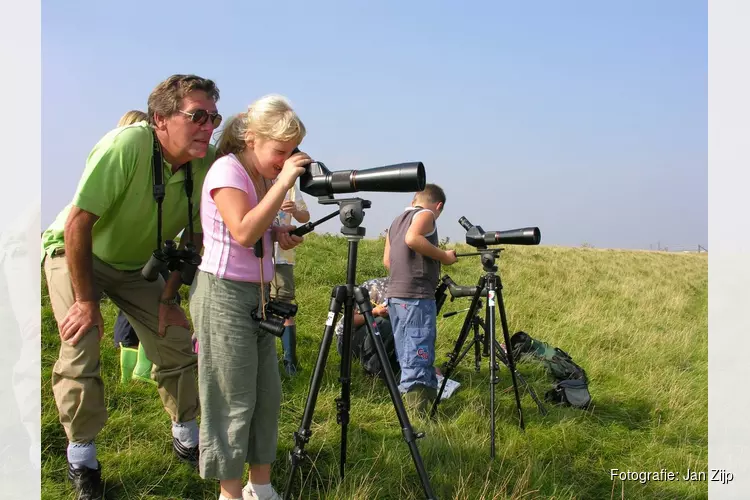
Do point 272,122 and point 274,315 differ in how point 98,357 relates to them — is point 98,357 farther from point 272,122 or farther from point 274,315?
point 272,122

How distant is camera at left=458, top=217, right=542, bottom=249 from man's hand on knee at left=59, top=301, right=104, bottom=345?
279 cm

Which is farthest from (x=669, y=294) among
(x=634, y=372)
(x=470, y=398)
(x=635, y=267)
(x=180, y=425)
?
(x=180, y=425)

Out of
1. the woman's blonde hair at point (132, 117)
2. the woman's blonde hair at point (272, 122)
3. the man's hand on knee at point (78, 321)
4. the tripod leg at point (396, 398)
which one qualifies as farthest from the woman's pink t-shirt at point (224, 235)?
the woman's blonde hair at point (132, 117)

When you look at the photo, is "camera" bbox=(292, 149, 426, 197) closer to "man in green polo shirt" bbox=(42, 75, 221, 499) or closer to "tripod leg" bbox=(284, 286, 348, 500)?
"tripod leg" bbox=(284, 286, 348, 500)

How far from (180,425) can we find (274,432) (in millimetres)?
938

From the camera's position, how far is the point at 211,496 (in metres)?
2.90

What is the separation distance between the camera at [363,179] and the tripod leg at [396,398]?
0.51 m

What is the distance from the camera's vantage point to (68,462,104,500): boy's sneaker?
269cm

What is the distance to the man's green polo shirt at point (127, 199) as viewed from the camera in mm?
2594

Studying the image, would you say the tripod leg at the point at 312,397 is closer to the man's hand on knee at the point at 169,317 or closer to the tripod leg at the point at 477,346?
the man's hand on knee at the point at 169,317

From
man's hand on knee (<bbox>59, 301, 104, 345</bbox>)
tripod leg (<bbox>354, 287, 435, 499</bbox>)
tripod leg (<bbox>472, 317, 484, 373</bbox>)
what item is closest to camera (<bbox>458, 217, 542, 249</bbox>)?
tripod leg (<bbox>472, 317, 484, 373</bbox>)

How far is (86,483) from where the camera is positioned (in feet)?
8.86

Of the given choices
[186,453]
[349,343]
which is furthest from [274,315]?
[186,453]

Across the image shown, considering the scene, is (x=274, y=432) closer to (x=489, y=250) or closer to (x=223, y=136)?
(x=223, y=136)
